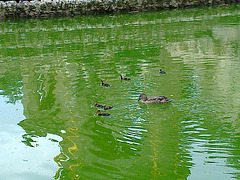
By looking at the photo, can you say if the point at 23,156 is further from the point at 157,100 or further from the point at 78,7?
the point at 78,7

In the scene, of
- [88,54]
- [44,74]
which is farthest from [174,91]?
[88,54]

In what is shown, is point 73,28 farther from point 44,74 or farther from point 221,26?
point 44,74

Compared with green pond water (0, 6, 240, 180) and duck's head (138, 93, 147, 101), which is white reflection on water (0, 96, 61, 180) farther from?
duck's head (138, 93, 147, 101)

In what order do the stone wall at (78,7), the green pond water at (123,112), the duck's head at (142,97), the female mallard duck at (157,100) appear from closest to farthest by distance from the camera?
the green pond water at (123,112), the female mallard duck at (157,100), the duck's head at (142,97), the stone wall at (78,7)

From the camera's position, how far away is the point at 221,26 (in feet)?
57.2

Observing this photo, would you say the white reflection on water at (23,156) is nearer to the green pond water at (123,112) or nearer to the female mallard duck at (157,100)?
the green pond water at (123,112)

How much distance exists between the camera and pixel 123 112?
7324 mm

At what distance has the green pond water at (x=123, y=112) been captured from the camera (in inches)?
223

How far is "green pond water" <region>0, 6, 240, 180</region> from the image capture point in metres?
5.66

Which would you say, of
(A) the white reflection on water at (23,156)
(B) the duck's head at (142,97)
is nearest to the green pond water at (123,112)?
(A) the white reflection on water at (23,156)

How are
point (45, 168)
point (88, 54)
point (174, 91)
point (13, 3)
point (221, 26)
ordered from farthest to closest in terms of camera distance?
1. point (13, 3)
2. point (221, 26)
3. point (88, 54)
4. point (174, 91)
5. point (45, 168)

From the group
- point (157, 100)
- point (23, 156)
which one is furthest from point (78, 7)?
point (23, 156)

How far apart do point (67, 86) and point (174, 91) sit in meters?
2.44

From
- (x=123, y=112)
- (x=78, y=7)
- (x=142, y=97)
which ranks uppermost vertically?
(x=78, y=7)
